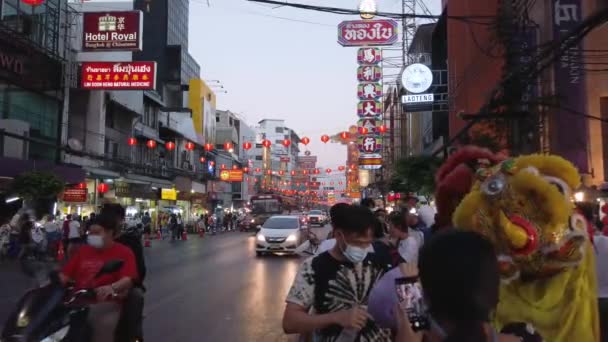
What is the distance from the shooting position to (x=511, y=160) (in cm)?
347

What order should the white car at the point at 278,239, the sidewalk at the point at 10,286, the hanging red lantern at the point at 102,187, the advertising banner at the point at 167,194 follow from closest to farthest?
the sidewalk at the point at 10,286 < the white car at the point at 278,239 < the hanging red lantern at the point at 102,187 < the advertising banner at the point at 167,194

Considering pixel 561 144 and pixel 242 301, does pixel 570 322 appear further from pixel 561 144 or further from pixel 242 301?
pixel 561 144

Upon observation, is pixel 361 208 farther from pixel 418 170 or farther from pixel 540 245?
pixel 418 170

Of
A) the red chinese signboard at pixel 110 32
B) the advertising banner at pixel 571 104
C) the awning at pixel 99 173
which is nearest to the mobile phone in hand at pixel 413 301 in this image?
the advertising banner at pixel 571 104

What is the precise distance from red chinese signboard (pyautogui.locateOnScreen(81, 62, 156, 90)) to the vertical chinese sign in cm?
1491

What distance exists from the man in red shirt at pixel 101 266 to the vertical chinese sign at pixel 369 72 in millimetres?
35052

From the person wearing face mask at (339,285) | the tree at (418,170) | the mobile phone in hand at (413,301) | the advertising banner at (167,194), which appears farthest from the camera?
the advertising banner at (167,194)

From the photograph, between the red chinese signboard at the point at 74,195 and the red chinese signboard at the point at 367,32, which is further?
the red chinese signboard at the point at 367,32

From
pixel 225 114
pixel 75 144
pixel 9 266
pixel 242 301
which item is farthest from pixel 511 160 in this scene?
pixel 225 114

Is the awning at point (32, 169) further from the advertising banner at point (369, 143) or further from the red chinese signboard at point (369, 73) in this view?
the advertising banner at point (369, 143)

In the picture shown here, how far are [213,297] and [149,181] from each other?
31154mm

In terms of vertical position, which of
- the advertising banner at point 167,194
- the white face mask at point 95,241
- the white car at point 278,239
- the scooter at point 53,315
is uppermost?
the advertising banner at point 167,194

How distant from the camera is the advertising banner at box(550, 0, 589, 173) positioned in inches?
650

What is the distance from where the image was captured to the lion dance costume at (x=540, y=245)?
311 cm
